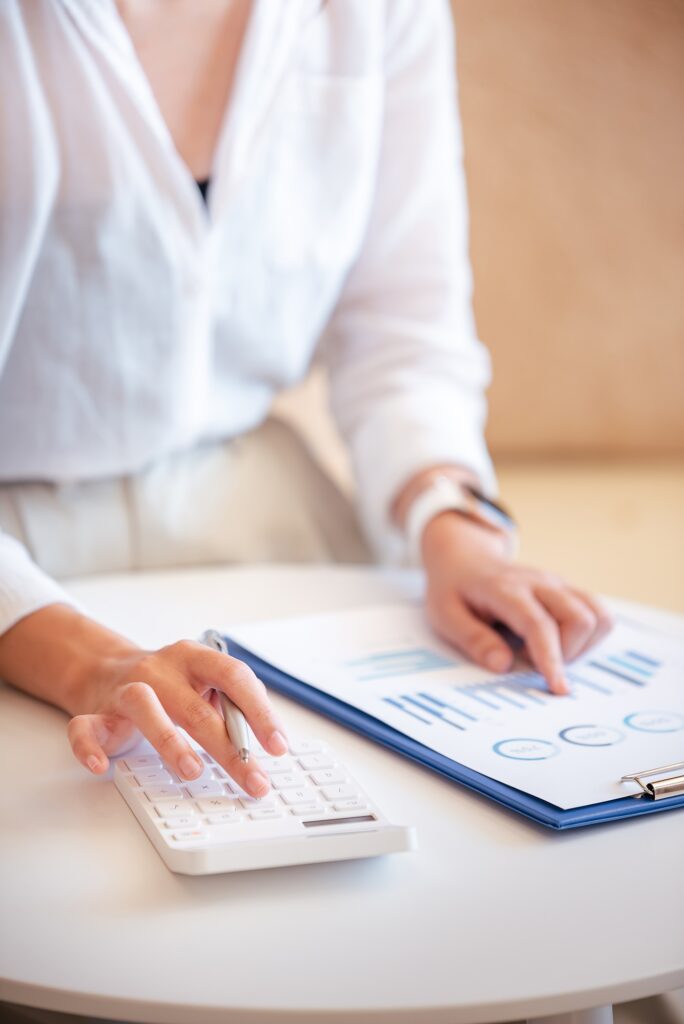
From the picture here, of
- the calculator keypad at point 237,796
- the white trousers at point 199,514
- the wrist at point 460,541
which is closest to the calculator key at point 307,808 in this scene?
the calculator keypad at point 237,796

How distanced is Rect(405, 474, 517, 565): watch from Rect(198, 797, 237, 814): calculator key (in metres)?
0.38

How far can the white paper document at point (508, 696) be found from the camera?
441 millimetres

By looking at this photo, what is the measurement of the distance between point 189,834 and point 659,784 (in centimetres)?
18

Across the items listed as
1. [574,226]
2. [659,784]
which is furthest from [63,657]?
[574,226]

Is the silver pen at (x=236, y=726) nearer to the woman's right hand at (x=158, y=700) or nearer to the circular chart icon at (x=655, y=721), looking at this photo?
the woman's right hand at (x=158, y=700)

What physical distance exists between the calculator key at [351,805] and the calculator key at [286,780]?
0.08ft

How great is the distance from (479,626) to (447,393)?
32 cm

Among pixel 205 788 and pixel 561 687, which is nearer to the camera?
pixel 205 788

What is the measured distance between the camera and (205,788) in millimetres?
406

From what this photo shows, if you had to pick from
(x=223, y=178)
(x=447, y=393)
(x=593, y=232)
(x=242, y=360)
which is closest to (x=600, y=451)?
(x=593, y=232)

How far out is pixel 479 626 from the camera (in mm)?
592

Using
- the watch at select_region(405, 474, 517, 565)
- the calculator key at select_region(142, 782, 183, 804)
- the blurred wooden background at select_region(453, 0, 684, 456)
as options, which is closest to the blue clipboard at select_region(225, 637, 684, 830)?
the calculator key at select_region(142, 782, 183, 804)

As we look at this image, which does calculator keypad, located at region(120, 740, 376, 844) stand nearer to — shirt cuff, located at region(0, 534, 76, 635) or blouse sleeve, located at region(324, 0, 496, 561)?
shirt cuff, located at region(0, 534, 76, 635)

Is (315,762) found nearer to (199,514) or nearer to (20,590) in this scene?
(20,590)
